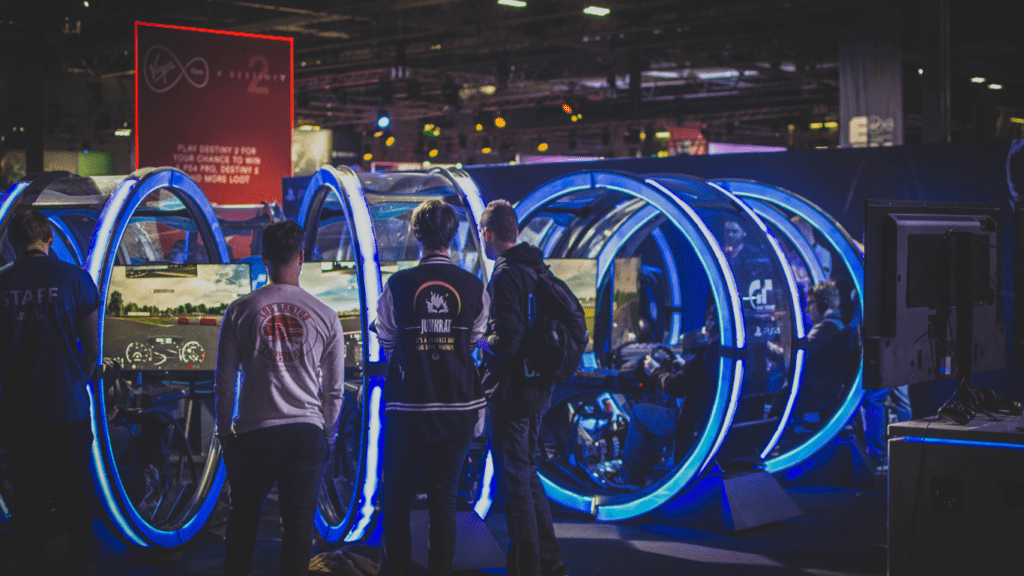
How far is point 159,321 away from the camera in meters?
5.12

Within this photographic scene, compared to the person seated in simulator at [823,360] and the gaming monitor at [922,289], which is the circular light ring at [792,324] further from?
the gaming monitor at [922,289]

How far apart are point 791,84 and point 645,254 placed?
1632cm

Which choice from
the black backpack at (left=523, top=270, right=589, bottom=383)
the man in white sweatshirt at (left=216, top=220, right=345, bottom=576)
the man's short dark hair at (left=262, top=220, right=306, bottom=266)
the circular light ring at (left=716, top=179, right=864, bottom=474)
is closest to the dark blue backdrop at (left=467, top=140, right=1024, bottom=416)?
the circular light ring at (left=716, top=179, right=864, bottom=474)

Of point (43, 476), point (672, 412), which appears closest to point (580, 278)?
point (672, 412)

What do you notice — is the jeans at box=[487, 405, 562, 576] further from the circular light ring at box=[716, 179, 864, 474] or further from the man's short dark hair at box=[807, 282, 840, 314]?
the man's short dark hair at box=[807, 282, 840, 314]

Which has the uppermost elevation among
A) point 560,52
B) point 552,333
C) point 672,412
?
point 560,52

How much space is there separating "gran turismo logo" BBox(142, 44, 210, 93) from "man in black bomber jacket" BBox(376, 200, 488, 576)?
546 cm

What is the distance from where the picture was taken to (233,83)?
340 inches

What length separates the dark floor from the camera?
15.9 ft

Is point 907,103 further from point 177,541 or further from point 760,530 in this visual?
point 177,541

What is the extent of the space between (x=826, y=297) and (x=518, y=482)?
397cm

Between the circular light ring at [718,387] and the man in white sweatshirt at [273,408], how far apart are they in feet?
8.87

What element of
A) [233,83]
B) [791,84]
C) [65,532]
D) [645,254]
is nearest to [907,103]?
[791,84]

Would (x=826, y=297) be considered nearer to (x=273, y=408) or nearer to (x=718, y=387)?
(x=718, y=387)
